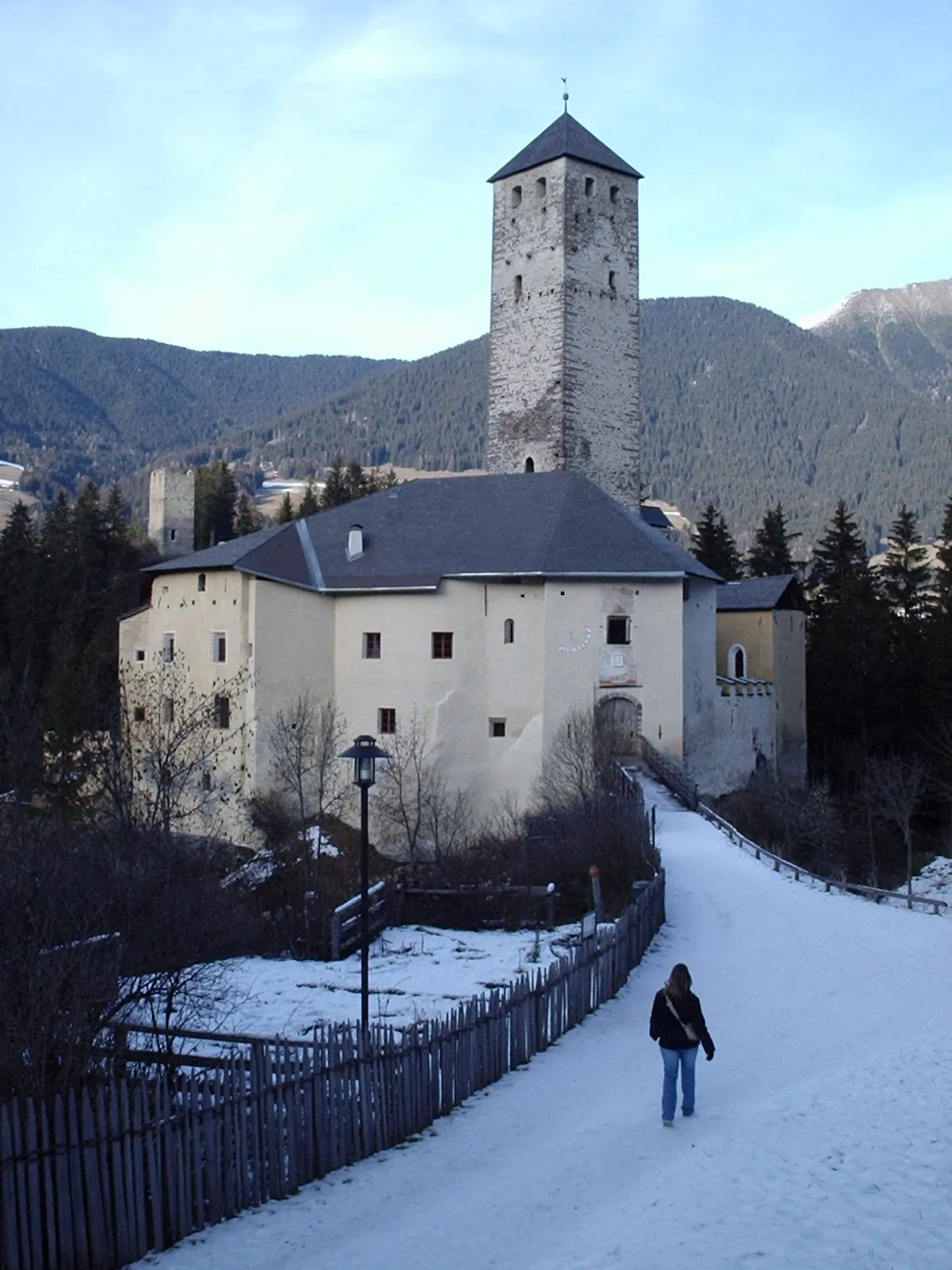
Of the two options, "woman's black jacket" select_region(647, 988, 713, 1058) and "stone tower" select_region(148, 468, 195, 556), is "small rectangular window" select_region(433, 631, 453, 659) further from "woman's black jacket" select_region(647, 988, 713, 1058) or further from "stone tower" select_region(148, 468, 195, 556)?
"stone tower" select_region(148, 468, 195, 556)

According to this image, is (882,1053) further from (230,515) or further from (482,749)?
(230,515)

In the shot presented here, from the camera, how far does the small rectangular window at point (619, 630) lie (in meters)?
35.7

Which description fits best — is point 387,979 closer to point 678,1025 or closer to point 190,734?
point 678,1025

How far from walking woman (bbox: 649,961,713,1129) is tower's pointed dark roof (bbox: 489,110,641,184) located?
38.0 metres

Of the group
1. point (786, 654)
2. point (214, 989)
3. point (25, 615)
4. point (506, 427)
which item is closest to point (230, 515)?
point (25, 615)

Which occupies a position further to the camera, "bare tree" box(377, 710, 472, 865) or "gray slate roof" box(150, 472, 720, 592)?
"gray slate roof" box(150, 472, 720, 592)

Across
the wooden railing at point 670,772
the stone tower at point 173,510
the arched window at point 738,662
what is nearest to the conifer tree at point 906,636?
the arched window at point 738,662

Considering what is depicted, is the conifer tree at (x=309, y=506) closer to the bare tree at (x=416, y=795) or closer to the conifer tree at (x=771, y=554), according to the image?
the conifer tree at (x=771, y=554)

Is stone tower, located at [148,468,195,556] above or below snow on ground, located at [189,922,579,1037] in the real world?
above

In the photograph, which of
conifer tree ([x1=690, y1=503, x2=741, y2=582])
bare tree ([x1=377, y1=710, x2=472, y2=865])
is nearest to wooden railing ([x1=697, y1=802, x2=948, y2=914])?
bare tree ([x1=377, y1=710, x2=472, y2=865])

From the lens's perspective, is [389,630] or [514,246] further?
[514,246]

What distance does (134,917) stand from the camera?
47.0 feet

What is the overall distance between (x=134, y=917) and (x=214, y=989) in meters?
3.05

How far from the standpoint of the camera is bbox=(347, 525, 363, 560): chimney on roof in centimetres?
3825
